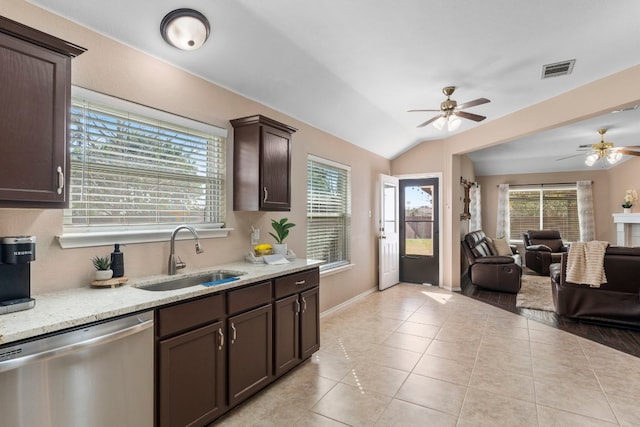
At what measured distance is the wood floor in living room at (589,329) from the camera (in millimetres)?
3324

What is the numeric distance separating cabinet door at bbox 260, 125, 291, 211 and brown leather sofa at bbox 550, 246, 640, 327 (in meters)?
3.64

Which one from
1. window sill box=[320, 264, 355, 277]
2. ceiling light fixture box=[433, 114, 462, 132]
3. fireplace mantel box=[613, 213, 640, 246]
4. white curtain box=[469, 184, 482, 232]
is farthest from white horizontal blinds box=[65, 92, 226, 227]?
fireplace mantel box=[613, 213, 640, 246]

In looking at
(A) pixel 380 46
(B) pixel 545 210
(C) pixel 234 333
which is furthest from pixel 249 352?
(B) pixel 545 210

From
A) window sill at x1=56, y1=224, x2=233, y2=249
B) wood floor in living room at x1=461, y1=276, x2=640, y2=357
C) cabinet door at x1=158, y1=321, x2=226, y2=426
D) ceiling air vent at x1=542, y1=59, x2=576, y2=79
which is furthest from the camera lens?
wood floor in living room at x1=461, y1=276, x2=640, y2=357

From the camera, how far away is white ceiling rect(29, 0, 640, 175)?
7.29 ft

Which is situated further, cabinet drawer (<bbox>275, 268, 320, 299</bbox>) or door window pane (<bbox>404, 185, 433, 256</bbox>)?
door window pane (<bbox>404, 185, 433, 256</bbox>)

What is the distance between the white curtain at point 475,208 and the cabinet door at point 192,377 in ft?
23.3

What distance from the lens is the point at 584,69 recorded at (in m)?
3.23

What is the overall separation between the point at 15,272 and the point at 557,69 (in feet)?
14.8

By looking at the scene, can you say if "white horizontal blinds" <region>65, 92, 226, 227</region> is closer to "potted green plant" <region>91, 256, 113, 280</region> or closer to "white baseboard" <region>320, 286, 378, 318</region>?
"potted green plant" <region>91, 256, 113, 280</region>

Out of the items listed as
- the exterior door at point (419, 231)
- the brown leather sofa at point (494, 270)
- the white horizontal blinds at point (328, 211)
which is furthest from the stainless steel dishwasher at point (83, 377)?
the brown leather sofa at point (494, 270)

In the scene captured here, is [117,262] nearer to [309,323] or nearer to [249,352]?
[249,352]

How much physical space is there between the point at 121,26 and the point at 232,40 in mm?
721

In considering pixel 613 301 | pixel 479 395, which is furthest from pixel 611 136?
pixel 479 395
